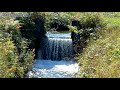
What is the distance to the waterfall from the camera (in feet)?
44.1

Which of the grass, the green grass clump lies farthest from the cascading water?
the green grass clump

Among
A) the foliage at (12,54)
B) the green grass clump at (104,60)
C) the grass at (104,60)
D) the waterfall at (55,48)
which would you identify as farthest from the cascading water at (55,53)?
the green grass clump at (104,60)

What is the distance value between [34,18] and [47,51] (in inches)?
57.2

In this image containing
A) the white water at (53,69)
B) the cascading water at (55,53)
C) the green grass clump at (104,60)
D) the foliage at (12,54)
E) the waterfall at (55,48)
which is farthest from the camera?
the waterfall at (55,48)

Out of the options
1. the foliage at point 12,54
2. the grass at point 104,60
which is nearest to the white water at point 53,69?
the foliage at point 12,54

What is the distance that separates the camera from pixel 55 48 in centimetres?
1370

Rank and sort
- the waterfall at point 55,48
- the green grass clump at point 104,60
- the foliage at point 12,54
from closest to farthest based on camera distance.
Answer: the green grass clump at point 104,60 → the foliage at point 12,54 → the waterfall at point 55,48

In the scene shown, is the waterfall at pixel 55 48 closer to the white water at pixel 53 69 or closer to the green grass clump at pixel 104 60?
the white water at pixel 53 69

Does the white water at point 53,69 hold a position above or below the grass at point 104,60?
below

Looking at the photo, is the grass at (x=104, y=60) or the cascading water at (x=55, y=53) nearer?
the grass at (x=104, y=60)

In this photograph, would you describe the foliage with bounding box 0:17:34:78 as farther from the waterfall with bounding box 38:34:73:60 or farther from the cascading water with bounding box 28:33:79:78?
the waterfall with bounding box 38:34:73:60

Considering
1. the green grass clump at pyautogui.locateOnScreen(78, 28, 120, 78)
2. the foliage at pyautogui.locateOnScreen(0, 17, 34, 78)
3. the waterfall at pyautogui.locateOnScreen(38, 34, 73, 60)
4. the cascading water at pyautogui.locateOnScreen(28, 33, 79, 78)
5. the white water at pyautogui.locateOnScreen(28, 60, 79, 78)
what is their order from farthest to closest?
the waterfall at pyautogui.locateOnScreen(38, 34, 73, 60)
the cascading water at pyautogui.locateOnScreen(28, 33, 79, 78)
the white water at pyautogui.locateOnScreen(28, 60, 79, 78)
the foliage at pyautogui.locateOnScreen(0, 17, 34, 78)
the green grass clump at pyautogui.locateOnScreen(78, 28, 120, 78)

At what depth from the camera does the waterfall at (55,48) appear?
1343cm
